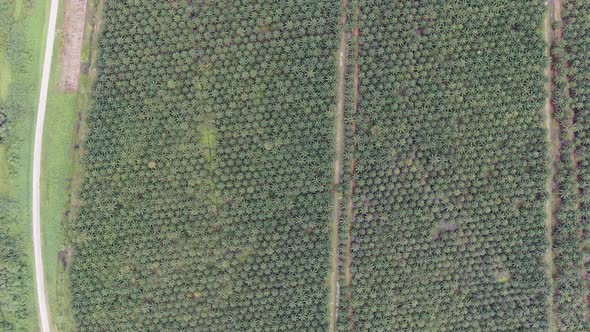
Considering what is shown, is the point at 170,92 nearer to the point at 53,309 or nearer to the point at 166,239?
the point at 166,239

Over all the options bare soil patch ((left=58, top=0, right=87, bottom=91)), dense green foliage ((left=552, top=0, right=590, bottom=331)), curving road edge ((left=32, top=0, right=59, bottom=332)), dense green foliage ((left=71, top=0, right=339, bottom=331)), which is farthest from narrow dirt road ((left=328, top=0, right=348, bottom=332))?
curving road edge ((left=32, top=0, right=59, bottom=332))

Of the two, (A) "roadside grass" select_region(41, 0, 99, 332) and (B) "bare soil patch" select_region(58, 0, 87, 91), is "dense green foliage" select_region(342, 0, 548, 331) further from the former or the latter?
(B) "bare soil patch" select_region(58, 0, 87, 91)

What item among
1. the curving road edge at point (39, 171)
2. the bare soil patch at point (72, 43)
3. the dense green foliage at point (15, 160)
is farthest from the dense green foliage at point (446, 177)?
the dense green foliage at point (15, 160)

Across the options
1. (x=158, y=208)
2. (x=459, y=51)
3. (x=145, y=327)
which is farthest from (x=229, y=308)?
(x=459, y=51)

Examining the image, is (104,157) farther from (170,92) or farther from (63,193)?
(170,92)

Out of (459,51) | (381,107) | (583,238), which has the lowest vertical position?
(583,238)

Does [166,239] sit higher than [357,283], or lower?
higher
